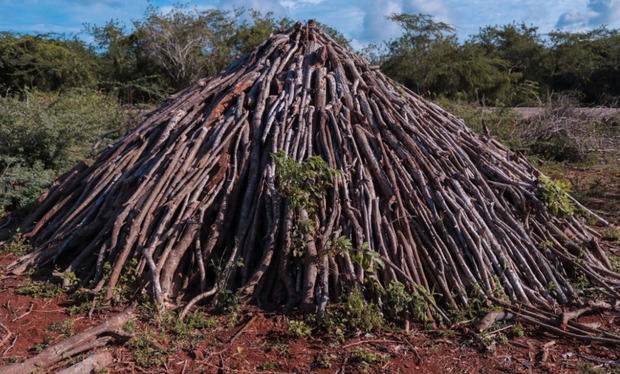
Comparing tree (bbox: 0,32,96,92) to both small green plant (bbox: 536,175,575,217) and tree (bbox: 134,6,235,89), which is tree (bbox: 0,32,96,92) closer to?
tree (bbox: 134,6,235,89)

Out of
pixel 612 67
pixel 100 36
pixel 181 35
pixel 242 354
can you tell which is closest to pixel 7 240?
pixel 242 354

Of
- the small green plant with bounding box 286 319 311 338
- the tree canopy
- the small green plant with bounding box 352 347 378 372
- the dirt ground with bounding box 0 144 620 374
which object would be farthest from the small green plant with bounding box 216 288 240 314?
the tree canopy

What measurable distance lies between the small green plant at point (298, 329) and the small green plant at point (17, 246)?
277 centimetres

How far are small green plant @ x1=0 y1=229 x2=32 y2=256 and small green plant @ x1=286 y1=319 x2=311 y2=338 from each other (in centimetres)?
277

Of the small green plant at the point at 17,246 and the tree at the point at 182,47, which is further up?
the tree at the point at 182,47

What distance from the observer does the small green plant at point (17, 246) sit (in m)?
4.66

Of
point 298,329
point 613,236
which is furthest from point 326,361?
point 613,236

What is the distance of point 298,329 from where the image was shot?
3.32 m

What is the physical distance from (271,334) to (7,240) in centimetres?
316

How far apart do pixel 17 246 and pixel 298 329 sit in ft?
9.82

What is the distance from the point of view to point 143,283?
3.81m

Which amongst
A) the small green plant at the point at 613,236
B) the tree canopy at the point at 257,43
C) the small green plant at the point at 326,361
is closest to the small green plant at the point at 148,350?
the small green plant at the point at 326,361

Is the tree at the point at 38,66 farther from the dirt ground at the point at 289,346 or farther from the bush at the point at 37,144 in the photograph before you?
the dirt ground at the point at 289,346

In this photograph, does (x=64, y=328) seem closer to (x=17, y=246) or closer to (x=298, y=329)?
(x=298, y=329)
